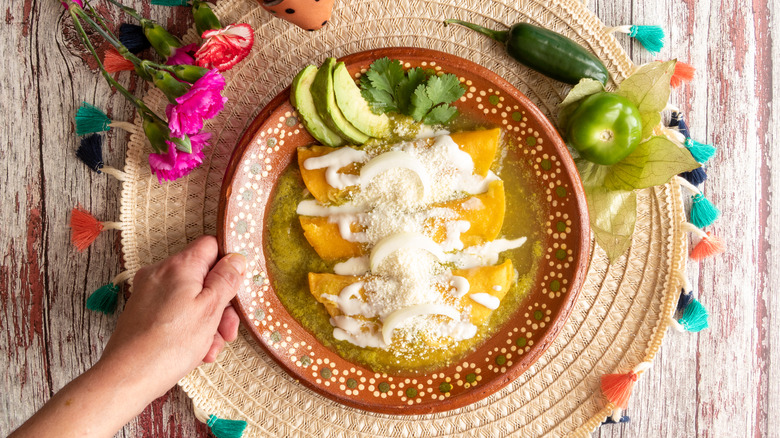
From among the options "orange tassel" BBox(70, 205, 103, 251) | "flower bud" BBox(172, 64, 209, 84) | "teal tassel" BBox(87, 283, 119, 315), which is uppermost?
"flower bud" BBox(172, 64, 209, 84)

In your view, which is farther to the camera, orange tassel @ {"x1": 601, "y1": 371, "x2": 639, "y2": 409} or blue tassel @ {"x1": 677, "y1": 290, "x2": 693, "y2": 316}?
blue tassel @ {"x1": 677, "y1": 290, "x2": 693, "y2": 316}

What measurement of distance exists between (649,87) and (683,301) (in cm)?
116

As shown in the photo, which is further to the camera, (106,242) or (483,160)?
(106,242)

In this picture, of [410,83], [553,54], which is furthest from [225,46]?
[553,54]

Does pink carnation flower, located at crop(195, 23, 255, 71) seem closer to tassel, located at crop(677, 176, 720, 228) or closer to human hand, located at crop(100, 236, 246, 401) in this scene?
human hand, located at crop(100, 236, 246, 401)

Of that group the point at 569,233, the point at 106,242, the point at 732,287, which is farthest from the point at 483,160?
the point at 106,242

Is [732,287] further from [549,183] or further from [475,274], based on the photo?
[475,274]

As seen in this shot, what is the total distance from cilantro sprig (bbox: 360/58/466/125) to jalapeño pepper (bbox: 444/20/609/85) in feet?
1.29

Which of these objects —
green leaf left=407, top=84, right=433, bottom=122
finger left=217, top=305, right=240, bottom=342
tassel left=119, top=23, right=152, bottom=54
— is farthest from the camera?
tassel left=119, top=23, right=152, bottom=54

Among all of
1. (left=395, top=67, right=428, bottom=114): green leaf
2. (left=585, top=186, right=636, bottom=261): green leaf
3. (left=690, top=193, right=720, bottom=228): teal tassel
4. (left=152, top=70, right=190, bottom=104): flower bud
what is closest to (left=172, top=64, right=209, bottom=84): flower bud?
(left=152, top=70, right=190, bottom=104): flower bud

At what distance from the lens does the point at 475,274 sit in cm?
252

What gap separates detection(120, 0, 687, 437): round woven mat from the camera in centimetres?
261

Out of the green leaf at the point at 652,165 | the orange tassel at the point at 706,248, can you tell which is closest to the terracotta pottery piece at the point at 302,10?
the green leaf at the point at 652,165

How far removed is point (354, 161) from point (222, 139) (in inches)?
27.1
